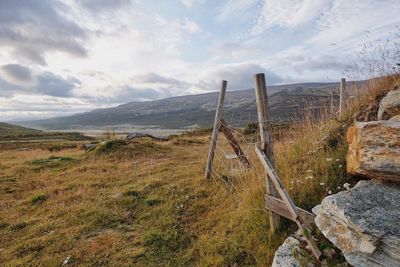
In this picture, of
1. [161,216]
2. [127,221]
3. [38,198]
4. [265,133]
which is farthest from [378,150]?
[38,198]

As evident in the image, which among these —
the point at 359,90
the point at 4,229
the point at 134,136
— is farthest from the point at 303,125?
the point at 134,136

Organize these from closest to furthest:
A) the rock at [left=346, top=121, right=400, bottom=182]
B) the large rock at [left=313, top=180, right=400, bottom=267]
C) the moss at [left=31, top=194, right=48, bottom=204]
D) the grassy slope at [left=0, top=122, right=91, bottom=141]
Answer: the large rock at [left=313, top=180, right=400, bottom=267] < the rock at [left=346, top=121, right=400, bottom=182] < the moss at [left=31, top=194, right=48, bottom=204] < the grassy slope at [left=0, top=122, right=91, bottom=141]

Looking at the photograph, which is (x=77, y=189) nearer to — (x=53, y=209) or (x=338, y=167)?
(x=53, y=209)

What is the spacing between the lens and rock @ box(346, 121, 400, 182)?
3.88 metres

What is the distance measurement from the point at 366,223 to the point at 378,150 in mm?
1142

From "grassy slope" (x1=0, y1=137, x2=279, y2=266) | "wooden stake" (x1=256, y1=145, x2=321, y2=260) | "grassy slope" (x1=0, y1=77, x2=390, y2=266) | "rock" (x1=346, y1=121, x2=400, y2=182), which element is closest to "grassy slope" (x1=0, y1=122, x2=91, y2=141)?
"grassy slope" (x1=0, y1=137, x2=279, y2=266)

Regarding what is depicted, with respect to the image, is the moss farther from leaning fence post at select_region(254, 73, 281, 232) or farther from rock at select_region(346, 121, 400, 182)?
rock at select_region(346, 121, 400, 182)

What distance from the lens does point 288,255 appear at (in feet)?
14.1

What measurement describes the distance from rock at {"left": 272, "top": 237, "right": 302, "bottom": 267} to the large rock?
607mm

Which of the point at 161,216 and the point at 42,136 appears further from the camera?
the point at 42,136

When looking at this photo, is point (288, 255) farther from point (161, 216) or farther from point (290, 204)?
point (161, 216)

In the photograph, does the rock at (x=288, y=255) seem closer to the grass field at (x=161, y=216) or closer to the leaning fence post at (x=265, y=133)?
the grass field at (x=161, y=216)

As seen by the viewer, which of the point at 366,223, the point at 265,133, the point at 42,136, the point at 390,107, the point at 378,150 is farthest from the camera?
the point at 42,136

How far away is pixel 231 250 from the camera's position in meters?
5.45
